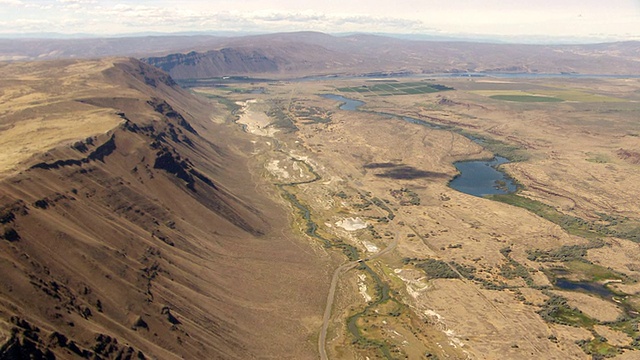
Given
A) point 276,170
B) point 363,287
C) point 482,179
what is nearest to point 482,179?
point 482,179

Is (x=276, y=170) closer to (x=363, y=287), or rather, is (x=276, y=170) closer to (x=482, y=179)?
(x=482, y=179)

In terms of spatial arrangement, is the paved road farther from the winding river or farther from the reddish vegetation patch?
the reddish vegetation patch

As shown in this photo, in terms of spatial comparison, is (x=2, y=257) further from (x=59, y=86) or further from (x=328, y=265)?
(x=59, y=86)

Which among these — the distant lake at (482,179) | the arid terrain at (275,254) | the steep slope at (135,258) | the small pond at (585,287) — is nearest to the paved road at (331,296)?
the arid terrain at (275,254)

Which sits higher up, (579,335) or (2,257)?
(2,257)

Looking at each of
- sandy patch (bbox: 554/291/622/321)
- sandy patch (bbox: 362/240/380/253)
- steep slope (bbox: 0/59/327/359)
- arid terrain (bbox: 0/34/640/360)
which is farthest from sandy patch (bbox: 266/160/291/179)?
sandy patch (bbox: 554/291/622/321)

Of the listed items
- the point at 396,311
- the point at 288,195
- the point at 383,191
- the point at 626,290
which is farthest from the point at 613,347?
the point at 288,195
